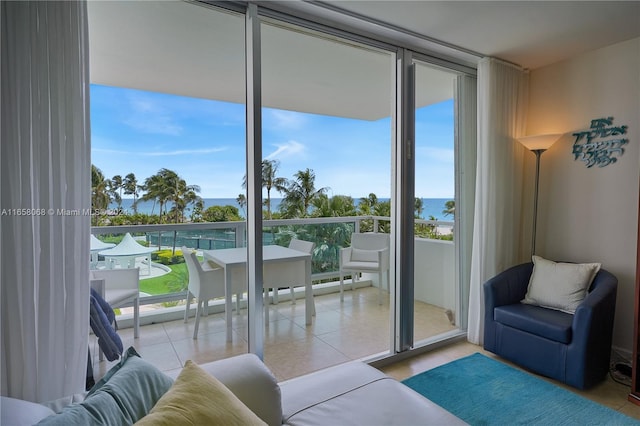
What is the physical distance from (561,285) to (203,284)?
2.95 m

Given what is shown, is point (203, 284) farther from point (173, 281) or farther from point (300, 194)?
point (300, 194)

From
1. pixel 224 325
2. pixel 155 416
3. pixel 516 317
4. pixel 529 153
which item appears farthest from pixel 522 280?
pixel 155 416

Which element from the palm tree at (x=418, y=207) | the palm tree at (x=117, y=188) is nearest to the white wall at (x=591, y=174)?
the palm tree at (x=418, y=207)

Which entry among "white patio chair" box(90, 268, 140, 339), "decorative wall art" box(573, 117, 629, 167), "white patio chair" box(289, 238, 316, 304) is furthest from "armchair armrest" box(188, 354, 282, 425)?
"decorative wall art" box(573, 117, 629, 167)

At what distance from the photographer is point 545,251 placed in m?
3.44

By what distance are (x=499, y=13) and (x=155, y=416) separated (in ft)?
9.42

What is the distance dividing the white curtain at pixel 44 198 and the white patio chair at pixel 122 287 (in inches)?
47.1

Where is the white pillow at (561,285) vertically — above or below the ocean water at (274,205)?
below

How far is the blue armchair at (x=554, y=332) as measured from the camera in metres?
2.38

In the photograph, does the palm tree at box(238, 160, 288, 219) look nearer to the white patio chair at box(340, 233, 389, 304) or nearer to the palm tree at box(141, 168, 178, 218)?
the palm tree at box(141, 168, 178, 218)

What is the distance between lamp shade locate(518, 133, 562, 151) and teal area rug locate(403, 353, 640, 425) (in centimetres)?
189

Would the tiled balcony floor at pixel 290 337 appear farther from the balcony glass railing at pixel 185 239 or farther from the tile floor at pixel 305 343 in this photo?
the balcony glass railing at pixel 185 239

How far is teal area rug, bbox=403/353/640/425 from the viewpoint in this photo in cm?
212

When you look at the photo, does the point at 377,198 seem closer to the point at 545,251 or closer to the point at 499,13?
the point at 545,251
